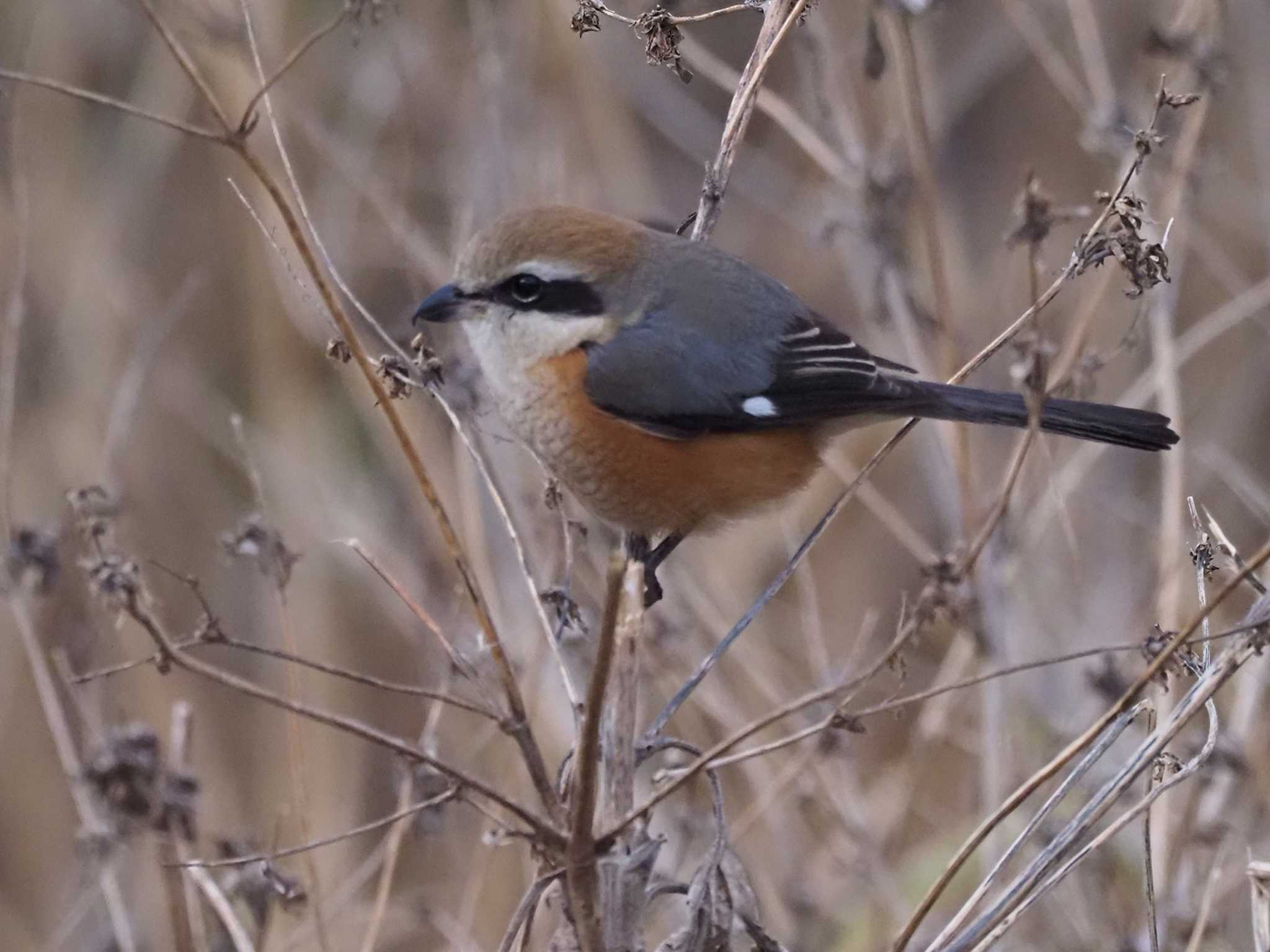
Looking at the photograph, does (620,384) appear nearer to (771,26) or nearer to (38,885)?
(771,26)

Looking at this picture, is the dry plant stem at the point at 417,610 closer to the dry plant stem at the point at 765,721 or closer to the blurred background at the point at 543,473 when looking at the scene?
the dry plant stem at the point at 765,721

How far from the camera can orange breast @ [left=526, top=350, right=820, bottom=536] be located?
2.73m

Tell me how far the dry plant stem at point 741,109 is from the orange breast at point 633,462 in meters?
0.44

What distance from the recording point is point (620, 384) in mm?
2764

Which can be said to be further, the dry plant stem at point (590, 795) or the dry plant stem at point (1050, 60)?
the dry plant stem at point (1050, 60)

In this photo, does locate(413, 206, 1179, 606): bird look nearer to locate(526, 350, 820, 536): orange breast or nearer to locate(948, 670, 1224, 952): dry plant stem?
locate(526, 350, 820, 536): orange breast

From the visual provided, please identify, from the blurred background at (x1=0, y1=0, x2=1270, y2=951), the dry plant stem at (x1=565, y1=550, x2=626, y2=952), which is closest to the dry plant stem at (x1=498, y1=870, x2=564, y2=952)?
the dry plant stem at (x1=565, y1=550, x2=626, y2=952)

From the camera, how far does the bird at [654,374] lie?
271 centimetres

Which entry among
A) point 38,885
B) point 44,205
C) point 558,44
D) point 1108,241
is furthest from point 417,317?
point 38,885

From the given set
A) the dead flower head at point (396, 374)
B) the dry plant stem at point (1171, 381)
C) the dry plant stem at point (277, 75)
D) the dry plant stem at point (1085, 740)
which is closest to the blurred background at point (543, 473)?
the dry plant stem at point (1171, 381)

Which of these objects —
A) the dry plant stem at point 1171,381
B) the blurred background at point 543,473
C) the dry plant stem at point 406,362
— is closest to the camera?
the dry plant stem at point 406,362

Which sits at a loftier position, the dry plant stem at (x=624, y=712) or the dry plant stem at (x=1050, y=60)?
the dry plant stem at (x=1050, y=60)

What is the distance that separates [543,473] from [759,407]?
126 centimetres

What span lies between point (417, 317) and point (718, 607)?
1.87 m
